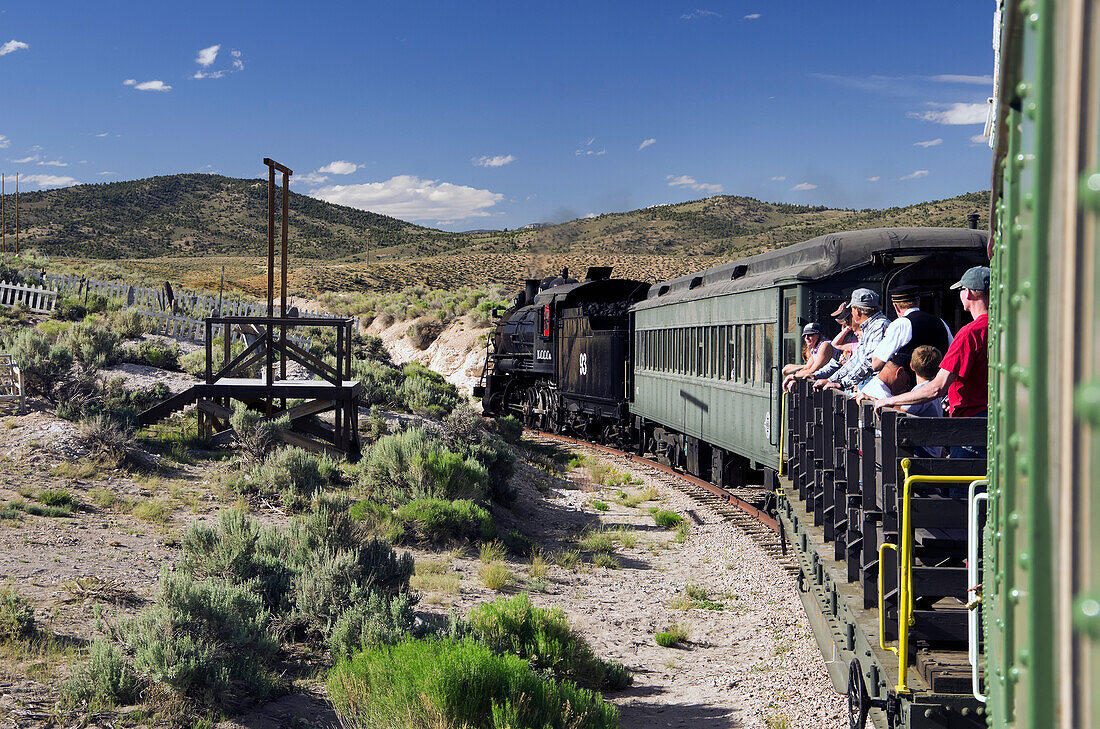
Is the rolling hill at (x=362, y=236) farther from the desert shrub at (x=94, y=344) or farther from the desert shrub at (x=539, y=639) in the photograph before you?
the desert shrub at (x=539, y=639)

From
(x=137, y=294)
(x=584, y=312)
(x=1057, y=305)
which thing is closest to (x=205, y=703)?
(x=1057, y=305)

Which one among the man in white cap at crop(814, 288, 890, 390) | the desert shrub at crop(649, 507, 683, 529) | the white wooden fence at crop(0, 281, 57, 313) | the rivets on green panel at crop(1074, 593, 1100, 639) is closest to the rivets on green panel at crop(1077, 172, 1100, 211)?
the rivets on green panel at crop(1074, 593, 1100, 639)

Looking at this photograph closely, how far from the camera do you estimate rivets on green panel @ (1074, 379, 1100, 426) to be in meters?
1.09

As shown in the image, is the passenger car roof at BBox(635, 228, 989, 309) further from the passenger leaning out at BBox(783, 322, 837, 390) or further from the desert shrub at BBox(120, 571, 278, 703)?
the desert shrub at BBox(120, 571, 278, 703)

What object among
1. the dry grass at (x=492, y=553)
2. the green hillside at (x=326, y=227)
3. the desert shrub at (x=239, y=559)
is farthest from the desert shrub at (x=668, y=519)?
the green hillside at (x=326, y=227)

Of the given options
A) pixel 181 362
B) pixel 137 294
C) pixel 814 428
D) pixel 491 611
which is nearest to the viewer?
pixel 814 428

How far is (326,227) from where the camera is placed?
116188 millimetres

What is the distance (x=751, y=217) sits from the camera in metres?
112

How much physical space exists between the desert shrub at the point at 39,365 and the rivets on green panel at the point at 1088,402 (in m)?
15.2

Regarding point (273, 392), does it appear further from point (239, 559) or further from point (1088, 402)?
point (1088, 402)

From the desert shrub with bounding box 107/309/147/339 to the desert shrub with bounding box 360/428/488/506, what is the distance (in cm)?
1198

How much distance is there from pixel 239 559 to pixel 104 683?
8.26ft

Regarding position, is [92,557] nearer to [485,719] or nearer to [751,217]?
[485,719]

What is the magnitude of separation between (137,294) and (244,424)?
16407 millimetres
